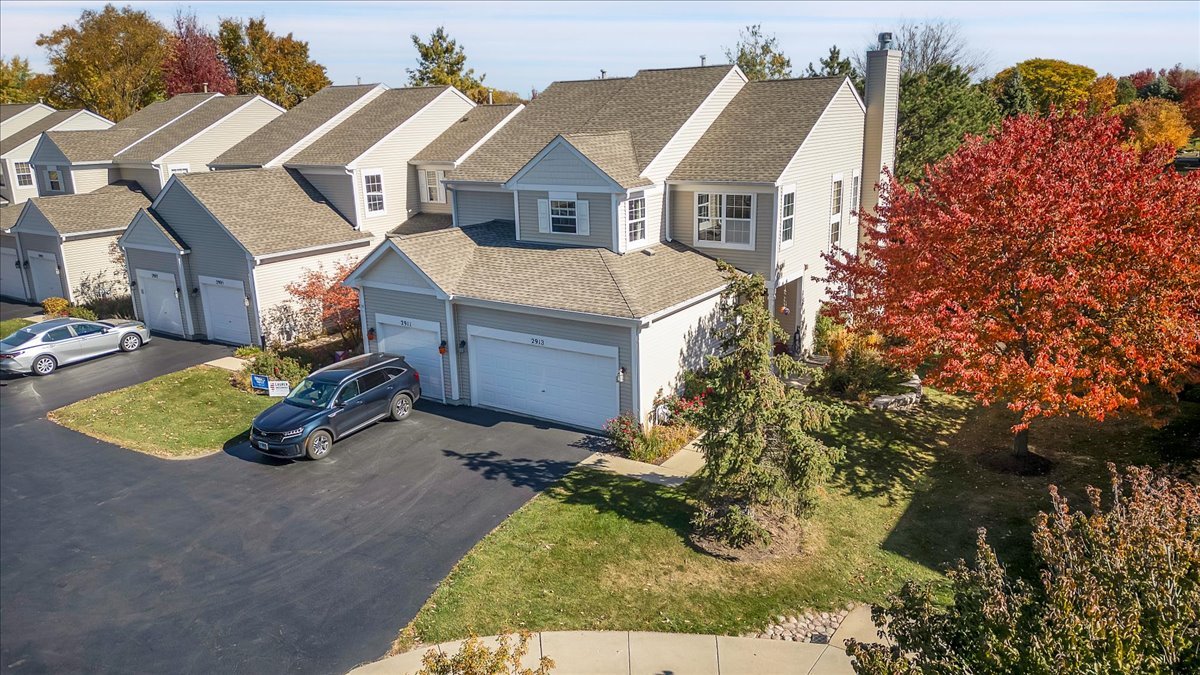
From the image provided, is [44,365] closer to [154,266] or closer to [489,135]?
[154,266]

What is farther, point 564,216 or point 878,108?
point 878,108

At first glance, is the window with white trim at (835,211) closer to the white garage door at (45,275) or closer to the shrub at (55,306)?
the shrub at (55,306)

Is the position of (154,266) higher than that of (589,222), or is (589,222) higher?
(589,222)

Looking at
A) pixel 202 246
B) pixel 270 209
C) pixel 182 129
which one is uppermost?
pixel 182 129

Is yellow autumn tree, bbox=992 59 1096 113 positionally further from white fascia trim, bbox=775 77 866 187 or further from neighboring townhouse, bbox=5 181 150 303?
neighboring townhouse, bbox=5 181 150 303

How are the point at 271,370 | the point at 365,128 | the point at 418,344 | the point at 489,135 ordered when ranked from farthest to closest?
the point at 365,128 → the point at 489,135 → the point at 271,370 → the point at 418,344

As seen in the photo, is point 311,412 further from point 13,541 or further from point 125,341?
point 125,341

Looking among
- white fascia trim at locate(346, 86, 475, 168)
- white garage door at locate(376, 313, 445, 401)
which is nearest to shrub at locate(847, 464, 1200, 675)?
white garage door at locate(376, 313, 445, 401)

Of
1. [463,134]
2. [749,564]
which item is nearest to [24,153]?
[463,134]
